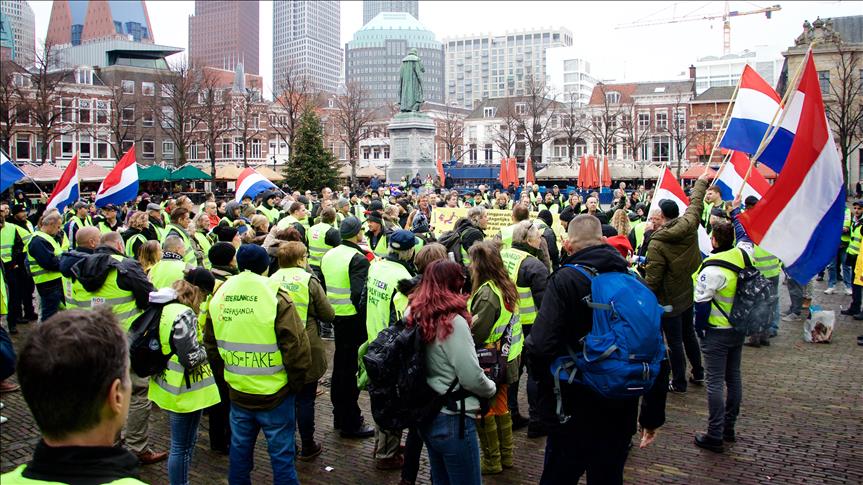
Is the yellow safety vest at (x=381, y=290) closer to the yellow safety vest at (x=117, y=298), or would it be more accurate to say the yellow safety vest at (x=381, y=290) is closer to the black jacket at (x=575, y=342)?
the black jacket at (x=575, y=342)

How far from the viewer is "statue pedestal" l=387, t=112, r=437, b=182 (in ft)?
122

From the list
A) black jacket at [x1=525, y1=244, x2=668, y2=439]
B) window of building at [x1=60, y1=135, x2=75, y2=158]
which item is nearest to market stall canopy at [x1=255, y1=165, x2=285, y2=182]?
window of building at [x1=60, y1=135, x2=75, y2=158]

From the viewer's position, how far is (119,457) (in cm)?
212

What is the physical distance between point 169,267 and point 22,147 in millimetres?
65433

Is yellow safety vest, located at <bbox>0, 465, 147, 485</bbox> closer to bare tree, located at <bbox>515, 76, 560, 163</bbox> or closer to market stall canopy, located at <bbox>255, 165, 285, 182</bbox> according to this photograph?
market stall canopy, located at <bbox>255, 165, 285, 182</bbox>

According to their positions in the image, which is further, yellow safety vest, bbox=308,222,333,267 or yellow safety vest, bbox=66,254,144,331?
yellow safety vest, bbox=308,222,333,267

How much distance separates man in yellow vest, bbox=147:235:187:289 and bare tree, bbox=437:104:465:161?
72.9 metres

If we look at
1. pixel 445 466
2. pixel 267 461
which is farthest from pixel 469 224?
pixel 445 466

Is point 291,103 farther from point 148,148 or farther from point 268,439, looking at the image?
point 268,439

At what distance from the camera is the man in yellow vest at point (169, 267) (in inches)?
280

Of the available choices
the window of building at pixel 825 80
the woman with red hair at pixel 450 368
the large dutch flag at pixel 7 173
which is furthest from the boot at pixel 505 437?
the window of building at pixel 825 80

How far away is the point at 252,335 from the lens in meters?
5.21

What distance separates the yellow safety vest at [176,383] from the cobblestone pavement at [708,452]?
1.07 meters

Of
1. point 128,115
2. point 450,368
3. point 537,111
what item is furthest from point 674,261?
point 128,115
